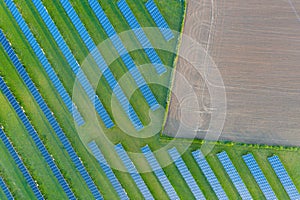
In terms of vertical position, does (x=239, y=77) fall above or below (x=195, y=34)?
below

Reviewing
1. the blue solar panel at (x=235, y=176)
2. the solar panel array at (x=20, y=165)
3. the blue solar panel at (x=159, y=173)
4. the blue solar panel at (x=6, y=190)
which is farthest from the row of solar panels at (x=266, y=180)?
the blue solar panel at (x=6, y=190)

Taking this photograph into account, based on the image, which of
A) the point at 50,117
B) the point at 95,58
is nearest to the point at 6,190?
the point at 50,117

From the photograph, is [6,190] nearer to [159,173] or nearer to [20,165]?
[20,165]

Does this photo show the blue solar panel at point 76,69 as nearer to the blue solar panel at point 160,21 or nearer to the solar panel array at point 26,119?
the solar panel array at point 26,119

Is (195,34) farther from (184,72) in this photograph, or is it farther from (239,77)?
(239,77)

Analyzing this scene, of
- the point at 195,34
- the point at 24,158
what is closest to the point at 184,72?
the point at 195,34

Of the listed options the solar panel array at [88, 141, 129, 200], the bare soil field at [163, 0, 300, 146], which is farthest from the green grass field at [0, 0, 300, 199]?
the bare soil field at [163, 0, 300, 146]

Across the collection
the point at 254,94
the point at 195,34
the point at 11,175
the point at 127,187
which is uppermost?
the point at 195,34
